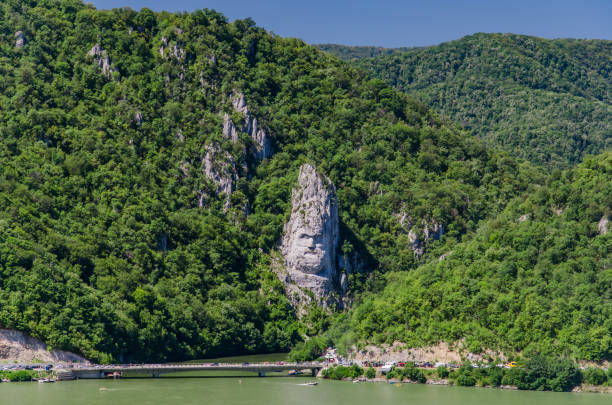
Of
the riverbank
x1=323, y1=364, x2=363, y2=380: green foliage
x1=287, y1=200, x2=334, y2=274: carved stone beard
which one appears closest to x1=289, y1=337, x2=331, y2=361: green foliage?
the riverbank

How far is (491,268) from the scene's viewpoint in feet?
530

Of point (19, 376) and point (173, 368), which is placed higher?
point (19, 376)

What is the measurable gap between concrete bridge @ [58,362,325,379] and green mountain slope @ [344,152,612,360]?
54.9 feet

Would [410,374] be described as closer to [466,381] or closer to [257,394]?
[466,381]

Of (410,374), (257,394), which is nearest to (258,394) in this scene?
(257,394)

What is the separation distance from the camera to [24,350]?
139 metres

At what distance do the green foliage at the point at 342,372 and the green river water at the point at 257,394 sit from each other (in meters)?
3.48

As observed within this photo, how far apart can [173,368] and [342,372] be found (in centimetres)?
2680

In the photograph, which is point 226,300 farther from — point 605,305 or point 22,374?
point 605,305

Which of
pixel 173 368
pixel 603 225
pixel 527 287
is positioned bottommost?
pixel 173 368

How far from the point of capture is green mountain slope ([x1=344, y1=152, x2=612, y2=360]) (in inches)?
5477

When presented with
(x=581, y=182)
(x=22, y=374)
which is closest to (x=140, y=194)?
(x=22, y=374)

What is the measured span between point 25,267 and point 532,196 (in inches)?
3857

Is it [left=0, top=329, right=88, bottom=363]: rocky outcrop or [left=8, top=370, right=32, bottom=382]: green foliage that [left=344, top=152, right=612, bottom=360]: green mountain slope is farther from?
[left=8, top=370, right=32, bottom=382]: green foliage
